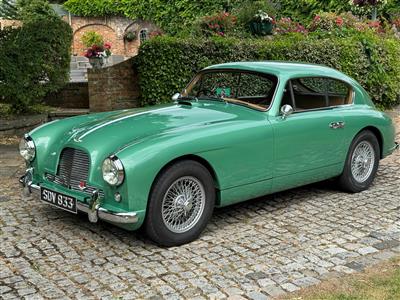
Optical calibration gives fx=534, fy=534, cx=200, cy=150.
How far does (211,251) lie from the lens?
4.49 metres

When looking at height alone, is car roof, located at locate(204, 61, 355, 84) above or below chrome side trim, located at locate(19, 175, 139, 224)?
above

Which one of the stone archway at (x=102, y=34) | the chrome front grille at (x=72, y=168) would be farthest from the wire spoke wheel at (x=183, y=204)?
the stone archway at (x=102, y=34)

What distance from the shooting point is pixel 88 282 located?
3883 millimetres

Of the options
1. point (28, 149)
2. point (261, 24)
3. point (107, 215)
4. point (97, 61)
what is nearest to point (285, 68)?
point (107, 215)

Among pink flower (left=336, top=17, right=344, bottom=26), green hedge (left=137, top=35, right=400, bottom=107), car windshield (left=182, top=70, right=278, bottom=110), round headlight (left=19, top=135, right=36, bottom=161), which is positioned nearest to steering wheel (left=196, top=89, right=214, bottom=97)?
car windshield (left=182, top=70, right=278, bottom=110)

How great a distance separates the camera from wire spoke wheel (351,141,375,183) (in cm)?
620

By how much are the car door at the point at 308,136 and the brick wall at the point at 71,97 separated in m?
6.81

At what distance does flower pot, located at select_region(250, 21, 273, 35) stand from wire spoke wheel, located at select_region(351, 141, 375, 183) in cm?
759

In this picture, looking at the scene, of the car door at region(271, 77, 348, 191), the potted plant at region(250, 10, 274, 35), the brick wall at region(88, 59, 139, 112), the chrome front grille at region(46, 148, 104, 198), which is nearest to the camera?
the chrome front grille at region(46, 148, 104, 198)

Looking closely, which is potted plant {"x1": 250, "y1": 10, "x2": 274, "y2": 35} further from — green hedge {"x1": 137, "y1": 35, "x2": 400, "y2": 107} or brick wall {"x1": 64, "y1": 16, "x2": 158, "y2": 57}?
brick wall {"x1": 64, "y1": 16, "x2": 158, "y2": 57}

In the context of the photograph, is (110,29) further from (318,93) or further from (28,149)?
(28,149)

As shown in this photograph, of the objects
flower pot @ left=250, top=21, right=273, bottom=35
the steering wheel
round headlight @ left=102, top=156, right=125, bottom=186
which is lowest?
round headlight @ left=102, top=156, right=125, bottom=186

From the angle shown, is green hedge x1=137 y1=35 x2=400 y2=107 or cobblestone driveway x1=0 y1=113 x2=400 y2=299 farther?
green hedge x1=137 y1=35 x2=400 y2=107

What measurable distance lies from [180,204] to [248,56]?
6.56 m
